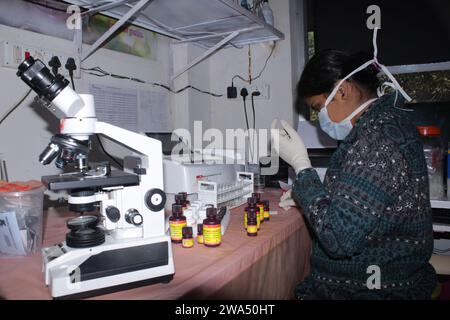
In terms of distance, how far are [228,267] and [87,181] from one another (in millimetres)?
396

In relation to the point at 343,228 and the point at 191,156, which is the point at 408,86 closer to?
the point at 191,156

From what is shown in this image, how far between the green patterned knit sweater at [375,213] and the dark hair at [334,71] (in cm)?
11

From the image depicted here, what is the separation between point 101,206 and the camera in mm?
883

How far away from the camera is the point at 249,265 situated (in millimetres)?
943

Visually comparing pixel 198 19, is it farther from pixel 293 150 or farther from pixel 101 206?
pixel 101 206

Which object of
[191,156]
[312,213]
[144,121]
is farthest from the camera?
[144,121]

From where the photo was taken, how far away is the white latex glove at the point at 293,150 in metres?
1.22

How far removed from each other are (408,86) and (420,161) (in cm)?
143

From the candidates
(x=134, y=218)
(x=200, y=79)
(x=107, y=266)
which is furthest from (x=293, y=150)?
(x=200, y=79)

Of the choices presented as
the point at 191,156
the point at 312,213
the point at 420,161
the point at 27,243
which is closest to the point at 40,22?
the point at 191,156

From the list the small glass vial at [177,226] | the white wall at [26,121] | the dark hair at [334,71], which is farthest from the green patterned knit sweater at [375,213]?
the white wall at [26,121]

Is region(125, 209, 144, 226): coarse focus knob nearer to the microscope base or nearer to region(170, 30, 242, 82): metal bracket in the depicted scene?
the microscope base

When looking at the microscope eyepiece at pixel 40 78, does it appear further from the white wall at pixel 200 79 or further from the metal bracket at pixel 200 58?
the metal bracket at pixel 200 58
